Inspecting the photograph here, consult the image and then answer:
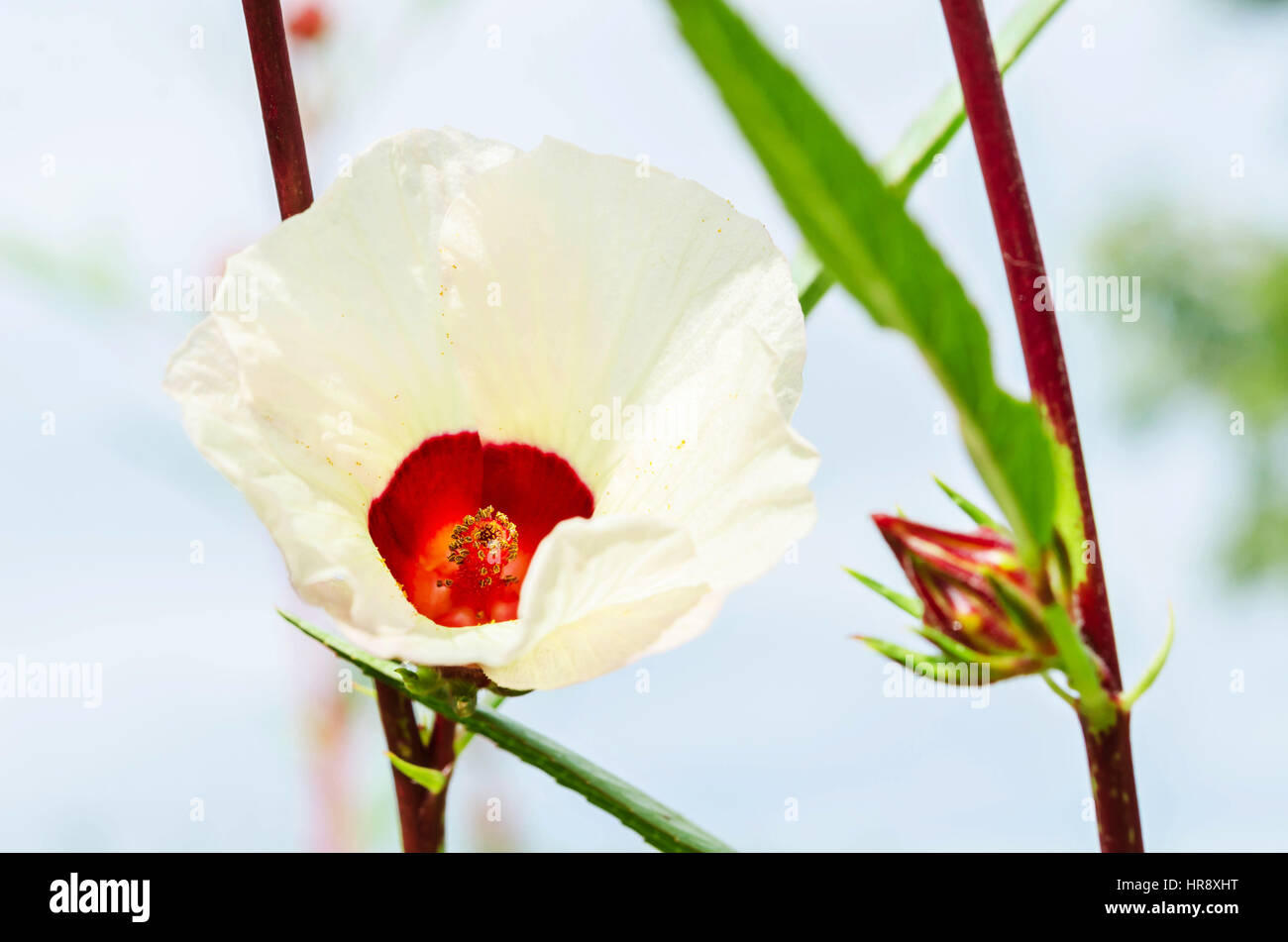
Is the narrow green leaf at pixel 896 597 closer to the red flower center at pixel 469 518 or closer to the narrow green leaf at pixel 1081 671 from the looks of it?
the narrow green leaf at pixel 1081 671

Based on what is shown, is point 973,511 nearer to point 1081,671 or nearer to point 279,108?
point 1081,671

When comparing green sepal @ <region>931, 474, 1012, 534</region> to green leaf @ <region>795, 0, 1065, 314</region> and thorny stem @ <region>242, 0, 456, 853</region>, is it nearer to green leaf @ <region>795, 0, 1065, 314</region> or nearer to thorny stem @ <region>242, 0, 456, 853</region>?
green leaf @ <region>795, 0, 1065, 314</region>

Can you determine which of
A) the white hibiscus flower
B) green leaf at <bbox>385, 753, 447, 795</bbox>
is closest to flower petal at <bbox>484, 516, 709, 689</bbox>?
the white hibiscus flower

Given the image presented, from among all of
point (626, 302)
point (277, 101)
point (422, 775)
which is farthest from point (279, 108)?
point (422, 775)

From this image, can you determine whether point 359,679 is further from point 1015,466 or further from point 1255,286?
point 1255,286

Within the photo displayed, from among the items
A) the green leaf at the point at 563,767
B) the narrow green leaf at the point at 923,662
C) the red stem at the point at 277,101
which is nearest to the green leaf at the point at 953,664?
the narrow green leaf at the point at 923,662
